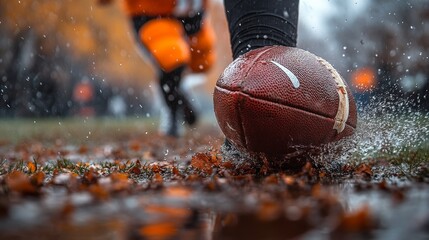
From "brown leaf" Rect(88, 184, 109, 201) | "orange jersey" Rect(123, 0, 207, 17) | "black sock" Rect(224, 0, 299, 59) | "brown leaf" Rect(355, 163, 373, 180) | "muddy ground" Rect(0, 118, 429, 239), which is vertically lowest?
"brown leaf" Rect(355, 163, 373, 180)

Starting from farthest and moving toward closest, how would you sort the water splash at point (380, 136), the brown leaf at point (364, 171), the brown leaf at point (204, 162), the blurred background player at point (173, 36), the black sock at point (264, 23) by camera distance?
1. the blurred background player at point (173, 36)
2. the black sock at point (264, 23)
3. the water splash at point (380, 136)
4. the brown leaf at point (204, 162)
5. the brown leaf at point (364, 171)

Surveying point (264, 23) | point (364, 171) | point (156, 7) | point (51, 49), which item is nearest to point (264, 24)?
point (264, 23)

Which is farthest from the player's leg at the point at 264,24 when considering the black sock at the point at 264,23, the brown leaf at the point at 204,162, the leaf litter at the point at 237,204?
the leaf litter at the point at 237,204

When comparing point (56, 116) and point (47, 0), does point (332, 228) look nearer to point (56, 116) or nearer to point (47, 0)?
point (47, 0)

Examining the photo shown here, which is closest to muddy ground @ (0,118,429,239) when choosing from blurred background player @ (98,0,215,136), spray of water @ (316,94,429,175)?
spray of water @ (316,94,429,175)

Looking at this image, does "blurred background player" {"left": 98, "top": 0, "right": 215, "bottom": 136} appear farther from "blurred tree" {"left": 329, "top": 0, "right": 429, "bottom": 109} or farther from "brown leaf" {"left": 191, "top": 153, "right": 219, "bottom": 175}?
"blurred tree" {"left": 329, "top": 0, "right": 429, "bottom": 109}

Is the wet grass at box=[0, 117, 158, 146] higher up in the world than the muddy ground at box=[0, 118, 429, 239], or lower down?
lower down

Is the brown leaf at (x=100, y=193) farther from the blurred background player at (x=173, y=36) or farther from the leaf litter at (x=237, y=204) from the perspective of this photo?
the blurred background player at (x=173, y=36)

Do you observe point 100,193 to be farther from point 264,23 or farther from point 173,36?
point 173,36
